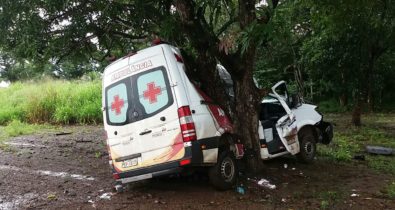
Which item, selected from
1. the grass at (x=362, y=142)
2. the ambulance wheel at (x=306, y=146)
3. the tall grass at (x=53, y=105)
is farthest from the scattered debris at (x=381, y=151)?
the tall grass at (x=53, y=105)

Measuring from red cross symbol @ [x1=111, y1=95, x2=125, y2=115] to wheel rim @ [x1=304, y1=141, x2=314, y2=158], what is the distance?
429 cm

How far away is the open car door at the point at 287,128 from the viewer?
332 inches

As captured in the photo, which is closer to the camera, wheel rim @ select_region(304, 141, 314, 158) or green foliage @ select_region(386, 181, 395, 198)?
green foliage @ select_region(386, 181, 395, 198)

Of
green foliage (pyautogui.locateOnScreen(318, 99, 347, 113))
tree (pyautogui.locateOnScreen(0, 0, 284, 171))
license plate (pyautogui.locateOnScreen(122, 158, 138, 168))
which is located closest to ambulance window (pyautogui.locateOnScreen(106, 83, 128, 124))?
license plate (pyautogui.locateOnScreen(122, 158, 138, 168))

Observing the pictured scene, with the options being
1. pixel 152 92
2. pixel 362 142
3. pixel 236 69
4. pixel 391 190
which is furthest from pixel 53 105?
pixel 391 190

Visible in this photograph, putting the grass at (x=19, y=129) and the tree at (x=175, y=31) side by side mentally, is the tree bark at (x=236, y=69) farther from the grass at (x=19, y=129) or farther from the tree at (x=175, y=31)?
the grass at (x=19, y=129)

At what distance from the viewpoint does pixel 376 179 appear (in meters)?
8.07

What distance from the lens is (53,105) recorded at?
60.2 feet

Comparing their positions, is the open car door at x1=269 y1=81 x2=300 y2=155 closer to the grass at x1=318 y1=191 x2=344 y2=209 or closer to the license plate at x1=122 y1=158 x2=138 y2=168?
the grass at x1=318 y1=191 x2=344 y2=209

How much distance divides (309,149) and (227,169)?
3104 millimetres

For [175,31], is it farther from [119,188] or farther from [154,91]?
[119,188]

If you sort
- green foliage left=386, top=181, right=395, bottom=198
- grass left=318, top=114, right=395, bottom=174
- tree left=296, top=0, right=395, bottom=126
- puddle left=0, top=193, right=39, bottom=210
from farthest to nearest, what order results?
tree left=296, top=0, right=395, bottom=126
grass left=318, top=114, right=395, bottom=174
green foliage left=386, top=181, right=395, bottom=198
puddle left=0, top=193, right=39, bottom=210

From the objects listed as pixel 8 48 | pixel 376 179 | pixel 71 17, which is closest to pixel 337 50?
pixel 376 179

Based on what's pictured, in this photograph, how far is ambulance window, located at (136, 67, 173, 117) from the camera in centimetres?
644
